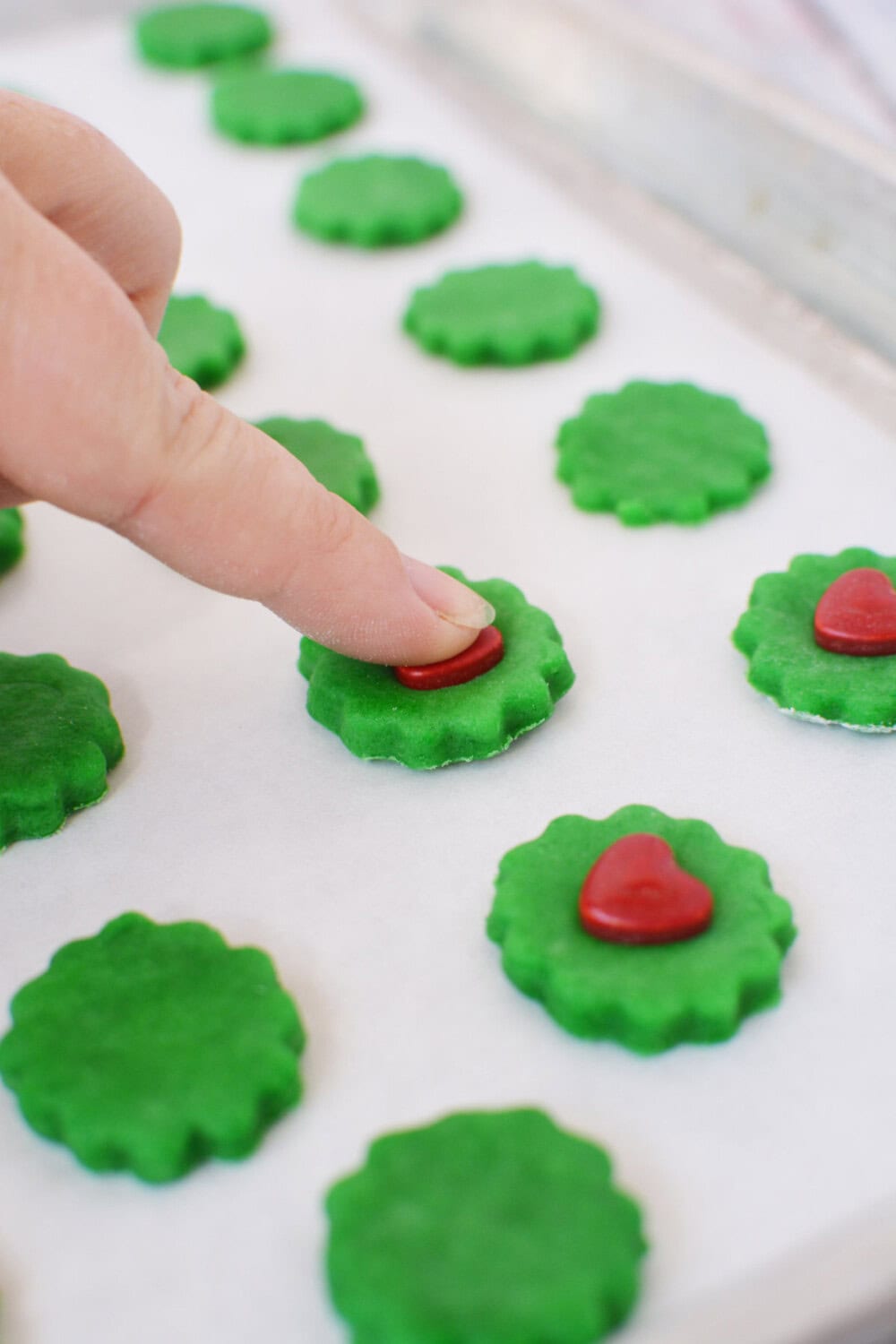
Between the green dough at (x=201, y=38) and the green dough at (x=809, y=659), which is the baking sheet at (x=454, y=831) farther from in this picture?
the green dough at (x=201, y=38)

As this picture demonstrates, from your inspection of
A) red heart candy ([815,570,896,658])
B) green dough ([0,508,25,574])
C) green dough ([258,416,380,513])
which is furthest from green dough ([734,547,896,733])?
green dough ([0,508,25,574])

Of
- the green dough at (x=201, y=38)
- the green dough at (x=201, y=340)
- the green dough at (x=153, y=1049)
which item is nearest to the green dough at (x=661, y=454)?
the green dough at (x=201, y=340)

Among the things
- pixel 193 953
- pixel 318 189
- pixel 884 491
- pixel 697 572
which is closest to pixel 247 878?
pixel 193 953

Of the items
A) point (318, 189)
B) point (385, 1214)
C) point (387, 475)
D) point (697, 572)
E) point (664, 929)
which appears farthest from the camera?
point (318, 189)

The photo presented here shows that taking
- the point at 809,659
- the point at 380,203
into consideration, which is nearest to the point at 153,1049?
the point at 809,659

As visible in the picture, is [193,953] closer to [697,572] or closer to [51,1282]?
[51,1282]

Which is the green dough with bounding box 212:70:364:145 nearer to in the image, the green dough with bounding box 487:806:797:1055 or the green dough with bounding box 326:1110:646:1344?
the green dough with bounding box 487:806:797:1055
